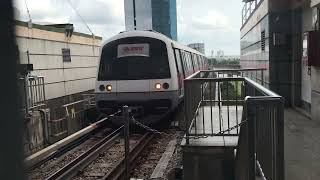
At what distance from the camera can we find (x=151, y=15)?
2681 centimetres

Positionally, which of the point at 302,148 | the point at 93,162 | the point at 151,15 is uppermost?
the point at 151,15

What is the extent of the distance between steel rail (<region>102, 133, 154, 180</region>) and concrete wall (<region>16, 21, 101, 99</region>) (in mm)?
3700

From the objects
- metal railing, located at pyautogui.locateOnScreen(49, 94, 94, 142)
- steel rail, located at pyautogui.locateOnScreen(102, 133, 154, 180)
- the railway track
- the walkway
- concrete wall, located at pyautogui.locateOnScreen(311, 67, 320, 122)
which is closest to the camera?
the walkway

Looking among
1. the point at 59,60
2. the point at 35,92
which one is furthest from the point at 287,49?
the point at 59,60

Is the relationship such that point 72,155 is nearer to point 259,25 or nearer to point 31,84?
point 31,84

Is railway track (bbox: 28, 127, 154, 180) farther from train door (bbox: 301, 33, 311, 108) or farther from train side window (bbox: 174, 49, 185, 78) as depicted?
train door (bbox: 301, 33, 311, 108)

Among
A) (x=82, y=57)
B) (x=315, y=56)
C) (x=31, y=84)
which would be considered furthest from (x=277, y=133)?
(x=82, y=57)

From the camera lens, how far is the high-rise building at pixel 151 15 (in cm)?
2250

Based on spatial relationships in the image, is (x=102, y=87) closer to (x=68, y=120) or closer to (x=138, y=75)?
(x=138, y=75)

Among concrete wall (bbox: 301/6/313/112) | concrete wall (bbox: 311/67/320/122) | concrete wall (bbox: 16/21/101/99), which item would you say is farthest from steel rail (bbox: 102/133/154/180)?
concrete wall (bbox: 301/6/313/112)

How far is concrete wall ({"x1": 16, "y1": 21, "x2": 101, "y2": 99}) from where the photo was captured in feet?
49.9

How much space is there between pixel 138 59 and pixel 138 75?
466 millimetres

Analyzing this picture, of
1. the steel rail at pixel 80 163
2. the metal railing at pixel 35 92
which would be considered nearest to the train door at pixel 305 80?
the steel rail at pixel 80 163

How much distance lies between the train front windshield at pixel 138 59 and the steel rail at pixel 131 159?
5.80ft
